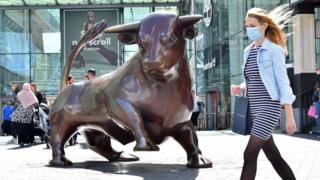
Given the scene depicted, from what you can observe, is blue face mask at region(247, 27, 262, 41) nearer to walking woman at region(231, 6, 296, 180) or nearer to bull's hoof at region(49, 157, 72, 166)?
walking woman at region(231, 6, 296, 180)

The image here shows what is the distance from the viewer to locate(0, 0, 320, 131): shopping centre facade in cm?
3027

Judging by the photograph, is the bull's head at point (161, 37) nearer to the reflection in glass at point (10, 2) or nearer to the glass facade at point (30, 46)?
the reflection in glass at point (10, 2)

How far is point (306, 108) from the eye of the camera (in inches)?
769

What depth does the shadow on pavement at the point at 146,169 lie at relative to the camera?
6938 millimetres

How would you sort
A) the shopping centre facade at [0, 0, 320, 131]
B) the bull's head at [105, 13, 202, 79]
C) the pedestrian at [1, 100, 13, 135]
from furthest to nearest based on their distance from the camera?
1. the shopping centre facade at [0, 0, 320, 131]
2. the pedestrian at [1, 100, 13, 135]
3. the bull's head at [105, 13, 202, 79]

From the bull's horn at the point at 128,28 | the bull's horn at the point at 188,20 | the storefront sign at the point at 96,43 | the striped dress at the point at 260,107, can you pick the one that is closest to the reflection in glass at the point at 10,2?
the storefront sign at the point at 96,43

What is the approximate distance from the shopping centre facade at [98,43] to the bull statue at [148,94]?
20.7 meters

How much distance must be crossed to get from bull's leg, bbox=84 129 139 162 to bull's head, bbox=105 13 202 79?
2.04 m

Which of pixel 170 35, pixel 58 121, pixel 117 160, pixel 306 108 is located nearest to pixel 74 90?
pixel 58 121

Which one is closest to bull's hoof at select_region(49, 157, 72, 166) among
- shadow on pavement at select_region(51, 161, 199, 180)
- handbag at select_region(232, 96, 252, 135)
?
shadow on pavement at select_region(51, 161, 199, 180)

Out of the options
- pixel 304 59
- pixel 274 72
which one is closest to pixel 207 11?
pixel 304 59

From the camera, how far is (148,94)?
720 centimetres

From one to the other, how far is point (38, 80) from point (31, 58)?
154 centimetres

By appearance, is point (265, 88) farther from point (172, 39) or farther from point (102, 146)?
point (102, 146)
